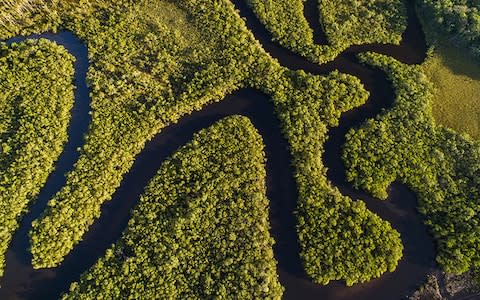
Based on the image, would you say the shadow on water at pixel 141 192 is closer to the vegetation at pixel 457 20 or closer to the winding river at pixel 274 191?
the winding river at pixel 274 191

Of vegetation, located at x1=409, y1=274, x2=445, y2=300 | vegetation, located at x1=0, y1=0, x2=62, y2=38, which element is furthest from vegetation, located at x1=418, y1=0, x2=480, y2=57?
vegetation, located at x1=0, y1=0, x2=62, y2=38

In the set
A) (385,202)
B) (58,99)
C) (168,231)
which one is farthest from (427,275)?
(58,99)

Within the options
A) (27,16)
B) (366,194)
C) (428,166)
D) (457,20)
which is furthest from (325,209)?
(27,16)

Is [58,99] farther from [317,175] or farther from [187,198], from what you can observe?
[317,175]

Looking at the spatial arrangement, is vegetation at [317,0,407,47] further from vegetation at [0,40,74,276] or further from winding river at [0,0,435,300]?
vegetation at [0,40,74,276]

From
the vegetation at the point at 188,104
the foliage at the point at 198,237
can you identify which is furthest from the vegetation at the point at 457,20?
A: the foliage at the point at 198,237
